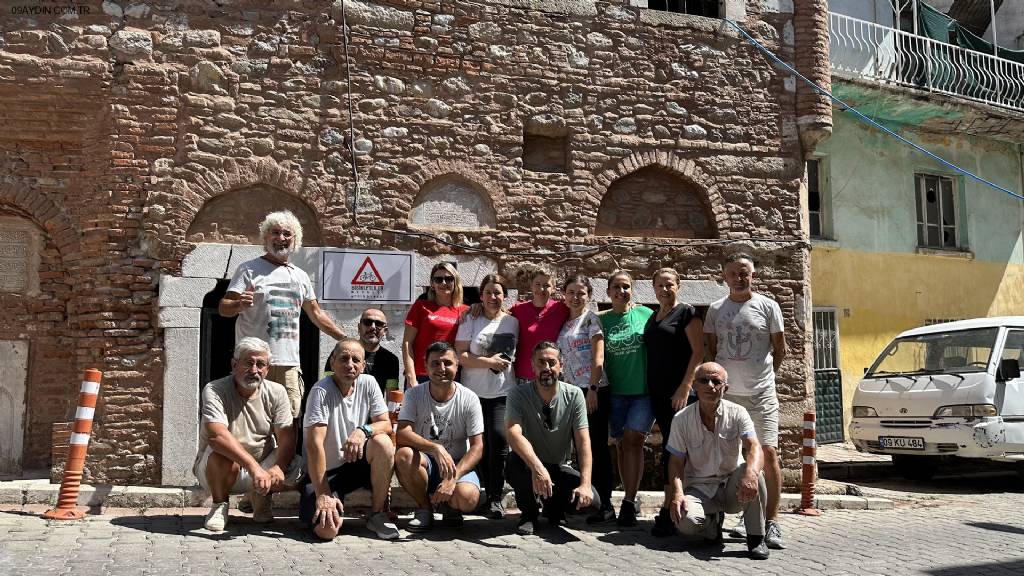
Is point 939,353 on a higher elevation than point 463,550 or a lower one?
higher

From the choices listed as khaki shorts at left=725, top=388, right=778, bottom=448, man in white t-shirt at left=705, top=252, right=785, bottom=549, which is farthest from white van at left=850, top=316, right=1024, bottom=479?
khaki shorts at left=725, top=388, right=778, bottom=448

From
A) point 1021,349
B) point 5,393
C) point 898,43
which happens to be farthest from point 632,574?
point 898,43

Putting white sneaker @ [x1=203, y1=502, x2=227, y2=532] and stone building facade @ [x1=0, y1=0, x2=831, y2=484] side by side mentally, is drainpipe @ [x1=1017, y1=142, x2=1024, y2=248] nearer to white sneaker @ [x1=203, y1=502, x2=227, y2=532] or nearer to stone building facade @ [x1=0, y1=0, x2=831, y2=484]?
stone building facade @ [x1=0, y1=0, x2=831, y2=484]

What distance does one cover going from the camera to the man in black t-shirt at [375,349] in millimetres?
6570

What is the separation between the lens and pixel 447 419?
240 inches

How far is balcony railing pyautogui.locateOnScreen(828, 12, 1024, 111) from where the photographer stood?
15.2 m

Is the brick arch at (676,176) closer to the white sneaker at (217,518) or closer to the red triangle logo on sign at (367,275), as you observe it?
the red triangle logo on sign at (367,275)

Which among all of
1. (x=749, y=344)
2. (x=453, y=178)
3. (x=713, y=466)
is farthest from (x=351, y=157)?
(x=713, y=466)

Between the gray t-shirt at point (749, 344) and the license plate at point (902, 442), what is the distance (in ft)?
13.5

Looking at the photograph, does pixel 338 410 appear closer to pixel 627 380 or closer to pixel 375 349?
pixel 375 349

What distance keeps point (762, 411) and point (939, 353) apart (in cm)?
520

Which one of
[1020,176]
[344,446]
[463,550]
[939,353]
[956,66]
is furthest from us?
[1020,176]

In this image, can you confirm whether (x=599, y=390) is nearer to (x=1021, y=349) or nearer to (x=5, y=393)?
(x=5, y=393)

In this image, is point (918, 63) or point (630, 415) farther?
point (918, 63)
